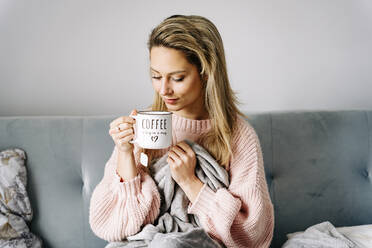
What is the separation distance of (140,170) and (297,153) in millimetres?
688

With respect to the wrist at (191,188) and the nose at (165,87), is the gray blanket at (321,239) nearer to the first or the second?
the wrist at (191,188)

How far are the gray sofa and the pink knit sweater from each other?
261 mm

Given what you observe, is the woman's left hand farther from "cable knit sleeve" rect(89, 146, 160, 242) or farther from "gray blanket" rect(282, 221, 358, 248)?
"gray blanket" rect(282, 221, 358, 248)

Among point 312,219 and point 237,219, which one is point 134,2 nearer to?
point 237,219

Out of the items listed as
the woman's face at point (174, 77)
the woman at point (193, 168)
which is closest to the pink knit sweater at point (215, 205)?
the woman at point (193, 168)

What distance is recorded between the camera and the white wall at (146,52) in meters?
1.50

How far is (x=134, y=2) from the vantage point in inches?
60.7

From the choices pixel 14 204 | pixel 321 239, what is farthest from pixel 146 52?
pixel 321 239

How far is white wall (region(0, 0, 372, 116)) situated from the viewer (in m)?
1.50

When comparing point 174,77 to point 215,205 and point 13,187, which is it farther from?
point 13,187

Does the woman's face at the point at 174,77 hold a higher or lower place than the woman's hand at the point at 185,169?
higher

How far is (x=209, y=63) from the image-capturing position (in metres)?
1.06

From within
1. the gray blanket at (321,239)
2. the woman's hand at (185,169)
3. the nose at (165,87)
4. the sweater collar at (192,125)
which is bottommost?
the gray blanket at (321,239)

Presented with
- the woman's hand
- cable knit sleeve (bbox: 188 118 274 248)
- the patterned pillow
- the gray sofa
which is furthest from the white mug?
the patterned pillow
